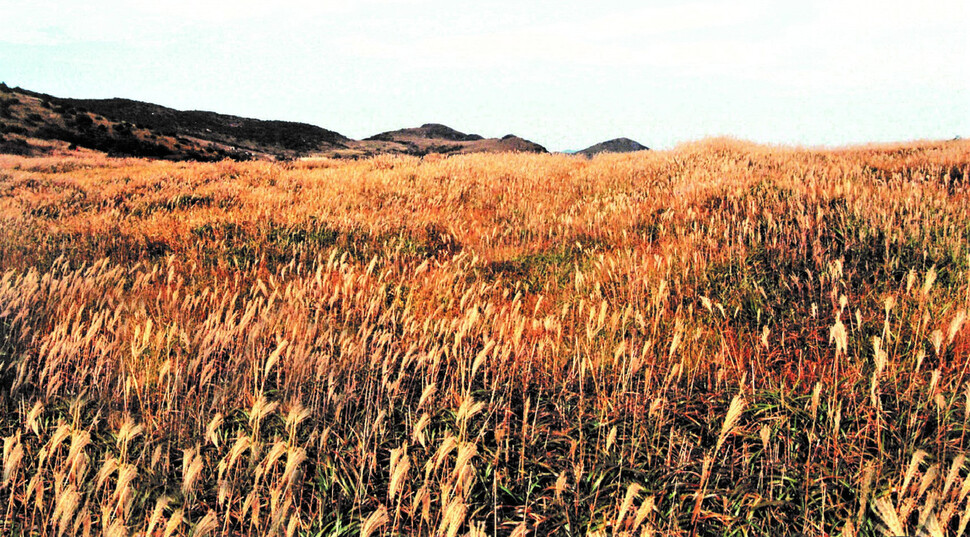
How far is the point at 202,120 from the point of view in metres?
75.8

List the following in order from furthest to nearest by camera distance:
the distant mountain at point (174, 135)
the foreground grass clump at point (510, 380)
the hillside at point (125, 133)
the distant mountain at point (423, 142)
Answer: the distant mountain at point (423, 142), the distant mountain at point (174, 135), the hillside at point (125, 133), the foreground grass clump at point (510, 380)

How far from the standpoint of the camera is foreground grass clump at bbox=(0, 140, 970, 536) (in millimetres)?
1683

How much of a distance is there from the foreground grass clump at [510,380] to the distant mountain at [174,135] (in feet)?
61.9

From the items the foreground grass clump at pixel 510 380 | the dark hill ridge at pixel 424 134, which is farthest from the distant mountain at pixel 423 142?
the foreground grass clump at pixel 510 380

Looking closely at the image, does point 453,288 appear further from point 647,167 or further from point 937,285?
point 647,167

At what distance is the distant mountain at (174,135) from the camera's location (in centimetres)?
4075

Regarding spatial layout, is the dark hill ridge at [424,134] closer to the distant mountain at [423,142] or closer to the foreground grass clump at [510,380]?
the distant mountain at [423,142]

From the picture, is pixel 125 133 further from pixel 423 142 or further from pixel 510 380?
pixel 510 380

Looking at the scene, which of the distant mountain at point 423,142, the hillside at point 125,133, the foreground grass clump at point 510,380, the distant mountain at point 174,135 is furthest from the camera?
the distant mountain at point 423,142

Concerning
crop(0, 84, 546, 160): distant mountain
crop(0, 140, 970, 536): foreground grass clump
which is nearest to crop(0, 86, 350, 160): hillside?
crop(0, 84, 546, 160): distant mountain

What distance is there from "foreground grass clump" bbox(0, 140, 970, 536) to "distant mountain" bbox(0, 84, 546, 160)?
1888cm

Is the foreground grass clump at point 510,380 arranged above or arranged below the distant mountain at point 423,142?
below

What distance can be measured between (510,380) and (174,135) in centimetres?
5768

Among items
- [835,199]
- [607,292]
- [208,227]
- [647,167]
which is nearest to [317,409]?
[607,292]
